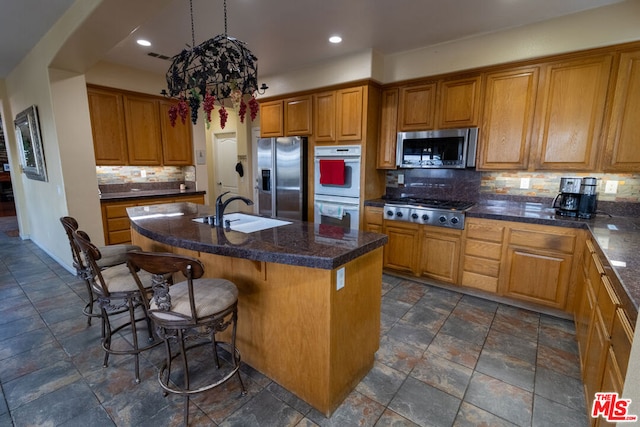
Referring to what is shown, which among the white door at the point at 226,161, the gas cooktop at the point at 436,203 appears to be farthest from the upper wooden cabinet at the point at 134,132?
the gas cooktop at the point at 436,203

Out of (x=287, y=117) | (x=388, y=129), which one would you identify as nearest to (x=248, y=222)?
(x=388, y=129)

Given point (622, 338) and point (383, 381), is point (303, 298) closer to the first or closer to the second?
point (383, 381)

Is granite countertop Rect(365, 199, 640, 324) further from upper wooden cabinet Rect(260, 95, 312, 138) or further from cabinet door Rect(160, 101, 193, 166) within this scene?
cabinet door Rect(160, 101, 193, 166)

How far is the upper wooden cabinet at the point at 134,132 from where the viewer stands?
3.99 metres

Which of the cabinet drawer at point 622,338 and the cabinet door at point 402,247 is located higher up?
the cabinet drawer at point 622,338

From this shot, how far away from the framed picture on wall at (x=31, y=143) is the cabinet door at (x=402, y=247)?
14.2 feet

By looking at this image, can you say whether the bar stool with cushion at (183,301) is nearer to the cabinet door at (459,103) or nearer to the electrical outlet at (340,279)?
the electrical outlet at (340,279)

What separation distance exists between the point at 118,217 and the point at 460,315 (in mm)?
4236

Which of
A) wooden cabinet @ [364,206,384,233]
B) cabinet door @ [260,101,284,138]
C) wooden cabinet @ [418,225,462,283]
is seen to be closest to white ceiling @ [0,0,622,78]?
cabinet door @ [260,101,284,138]

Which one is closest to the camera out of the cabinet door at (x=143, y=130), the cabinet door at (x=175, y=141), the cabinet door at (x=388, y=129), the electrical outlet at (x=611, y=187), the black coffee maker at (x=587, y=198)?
the black coffee maker at (x=587, y=198)

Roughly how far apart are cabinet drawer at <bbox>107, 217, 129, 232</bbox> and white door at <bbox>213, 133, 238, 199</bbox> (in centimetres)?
249

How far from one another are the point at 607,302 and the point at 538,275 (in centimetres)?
141

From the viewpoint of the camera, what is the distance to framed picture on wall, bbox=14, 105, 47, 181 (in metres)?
3.65

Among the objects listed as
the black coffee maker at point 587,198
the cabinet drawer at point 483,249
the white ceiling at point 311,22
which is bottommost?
the cabinet drawer at point 483,249
